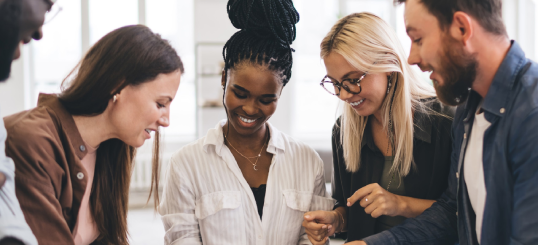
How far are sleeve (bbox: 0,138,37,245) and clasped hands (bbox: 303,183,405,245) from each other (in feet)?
3.13

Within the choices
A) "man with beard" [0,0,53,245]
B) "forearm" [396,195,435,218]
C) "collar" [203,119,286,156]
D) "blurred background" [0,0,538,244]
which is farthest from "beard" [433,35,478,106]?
"blurred background" [0,0,538,244]

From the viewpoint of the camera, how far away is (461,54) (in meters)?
1.07

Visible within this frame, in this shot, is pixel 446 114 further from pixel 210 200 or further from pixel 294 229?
pixel 210 200

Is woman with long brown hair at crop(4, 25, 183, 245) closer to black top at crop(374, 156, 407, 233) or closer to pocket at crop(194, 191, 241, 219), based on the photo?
pocket at crop(194, 191, 241, 219)

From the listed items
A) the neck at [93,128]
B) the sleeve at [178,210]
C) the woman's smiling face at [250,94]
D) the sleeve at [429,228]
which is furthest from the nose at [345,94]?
the neck at [93,128]

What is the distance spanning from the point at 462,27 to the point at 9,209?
1133 mm

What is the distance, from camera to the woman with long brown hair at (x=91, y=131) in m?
1.02

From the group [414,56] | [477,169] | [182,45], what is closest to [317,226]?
[477,169]

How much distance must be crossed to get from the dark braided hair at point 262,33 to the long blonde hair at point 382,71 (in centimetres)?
17

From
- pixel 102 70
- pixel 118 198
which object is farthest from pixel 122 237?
pixel 102 70

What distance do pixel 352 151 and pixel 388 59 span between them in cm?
42

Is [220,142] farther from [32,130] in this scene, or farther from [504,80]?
[504,80]

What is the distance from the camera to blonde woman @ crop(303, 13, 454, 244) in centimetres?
153

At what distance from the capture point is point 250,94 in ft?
5.17
